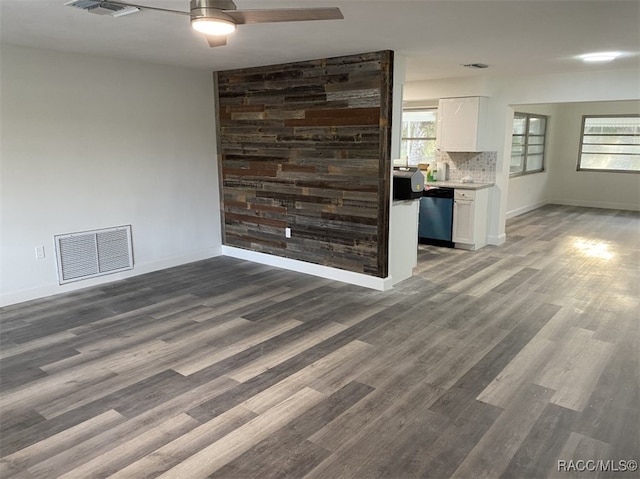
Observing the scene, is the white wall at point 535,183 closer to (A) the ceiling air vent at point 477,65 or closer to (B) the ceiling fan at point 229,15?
(A) the ceiling air vent at point 477,65

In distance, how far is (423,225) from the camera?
683cm

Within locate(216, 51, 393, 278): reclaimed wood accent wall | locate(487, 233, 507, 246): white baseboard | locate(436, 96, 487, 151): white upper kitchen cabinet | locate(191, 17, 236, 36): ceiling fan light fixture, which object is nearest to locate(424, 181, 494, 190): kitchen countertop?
locate(436, 96, 487, 151): white upper kitchen cabinet

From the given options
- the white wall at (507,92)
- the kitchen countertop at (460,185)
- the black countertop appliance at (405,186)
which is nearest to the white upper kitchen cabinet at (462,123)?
the white wall at (507,92)

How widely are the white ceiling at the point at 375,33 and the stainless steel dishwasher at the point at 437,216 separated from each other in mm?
1972

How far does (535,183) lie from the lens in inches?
384

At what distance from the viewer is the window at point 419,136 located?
7.73 m

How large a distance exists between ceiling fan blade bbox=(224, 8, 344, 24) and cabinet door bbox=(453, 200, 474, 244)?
185 inches

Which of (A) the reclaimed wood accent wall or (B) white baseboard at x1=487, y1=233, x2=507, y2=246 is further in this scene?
(B) white baseboard at x1=487, y1=233, x2=507, y2=246

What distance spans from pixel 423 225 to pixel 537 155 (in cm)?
450

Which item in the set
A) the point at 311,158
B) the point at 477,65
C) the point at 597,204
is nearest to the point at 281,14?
the point at 311,158

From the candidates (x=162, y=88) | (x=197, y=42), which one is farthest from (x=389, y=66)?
(x=162, y=88)

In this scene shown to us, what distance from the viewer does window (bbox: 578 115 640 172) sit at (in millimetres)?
9344

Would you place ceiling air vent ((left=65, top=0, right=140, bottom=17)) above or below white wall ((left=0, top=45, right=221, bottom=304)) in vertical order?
above

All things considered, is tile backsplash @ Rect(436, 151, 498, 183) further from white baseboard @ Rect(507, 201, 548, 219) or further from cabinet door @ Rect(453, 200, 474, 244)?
white baseboard @ Rect(507, 201, 548, 219)
